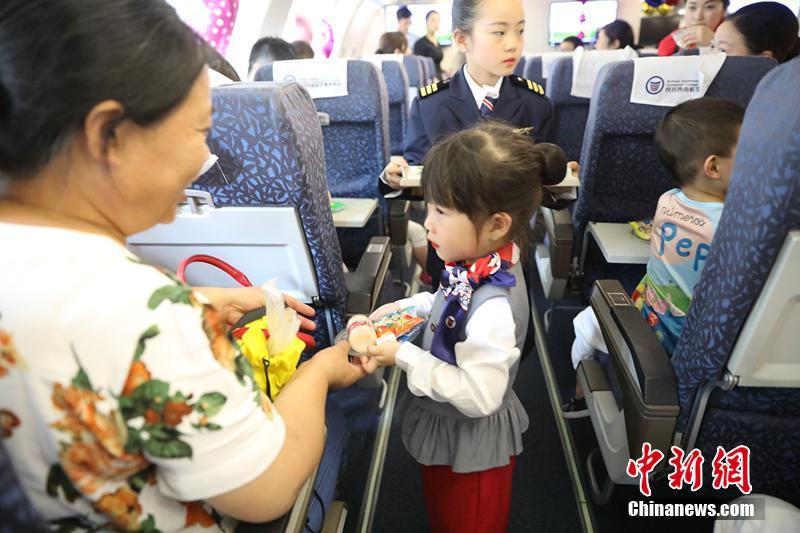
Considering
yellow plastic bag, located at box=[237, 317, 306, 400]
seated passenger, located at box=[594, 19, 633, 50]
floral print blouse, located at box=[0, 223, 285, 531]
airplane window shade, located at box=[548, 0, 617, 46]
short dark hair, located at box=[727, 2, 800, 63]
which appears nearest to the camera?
floral print blouse, located at box=[0, 223, 285, 531]

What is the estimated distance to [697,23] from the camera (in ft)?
10.8

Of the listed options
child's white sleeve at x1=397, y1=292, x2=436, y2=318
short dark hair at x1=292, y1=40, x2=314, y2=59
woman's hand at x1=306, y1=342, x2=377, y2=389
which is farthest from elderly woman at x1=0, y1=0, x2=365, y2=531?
short dark hair at x1=292, y1=40, x2=314, y2=59

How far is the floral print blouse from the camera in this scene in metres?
0.46

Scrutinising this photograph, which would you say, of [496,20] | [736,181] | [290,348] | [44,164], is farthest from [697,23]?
[44,164]

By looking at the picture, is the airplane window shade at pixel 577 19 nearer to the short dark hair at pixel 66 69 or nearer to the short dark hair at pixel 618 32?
the short dark hair at pixel 618 32

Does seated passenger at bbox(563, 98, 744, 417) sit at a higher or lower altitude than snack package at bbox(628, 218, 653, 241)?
higher

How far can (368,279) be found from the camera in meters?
1.54

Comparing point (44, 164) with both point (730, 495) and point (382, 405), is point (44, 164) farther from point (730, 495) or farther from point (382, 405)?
point (382, 405)

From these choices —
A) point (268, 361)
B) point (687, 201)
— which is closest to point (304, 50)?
point (687, 201)

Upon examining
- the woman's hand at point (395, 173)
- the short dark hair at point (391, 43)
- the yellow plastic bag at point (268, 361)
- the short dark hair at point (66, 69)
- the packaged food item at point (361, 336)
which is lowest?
the packaged food item at point (361, 336)

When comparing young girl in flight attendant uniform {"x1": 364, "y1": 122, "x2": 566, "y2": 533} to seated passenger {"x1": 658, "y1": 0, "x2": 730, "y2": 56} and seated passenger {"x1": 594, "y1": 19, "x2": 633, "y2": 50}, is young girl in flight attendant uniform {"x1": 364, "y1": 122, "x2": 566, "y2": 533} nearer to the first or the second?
seated passenger {"x1": 658, "y1": 0, "x2": 730, "y2": 56}

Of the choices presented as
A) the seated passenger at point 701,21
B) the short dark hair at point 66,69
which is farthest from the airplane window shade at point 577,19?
the short dark hair at point 66,69

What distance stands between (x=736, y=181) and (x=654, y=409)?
52cm

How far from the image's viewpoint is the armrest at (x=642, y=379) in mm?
1035
